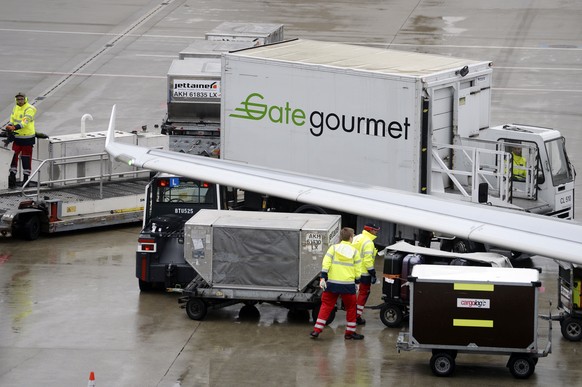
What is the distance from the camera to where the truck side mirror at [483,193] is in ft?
73.5

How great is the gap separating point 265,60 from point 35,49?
22.1 metres

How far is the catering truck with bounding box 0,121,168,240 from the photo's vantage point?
960 inches

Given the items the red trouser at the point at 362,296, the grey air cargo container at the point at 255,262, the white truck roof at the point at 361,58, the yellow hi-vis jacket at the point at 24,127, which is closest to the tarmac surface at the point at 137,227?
the red trouser at the point at 362,296

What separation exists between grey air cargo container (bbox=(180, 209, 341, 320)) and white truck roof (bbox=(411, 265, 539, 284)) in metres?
2.09

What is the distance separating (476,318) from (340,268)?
2342 millimetres

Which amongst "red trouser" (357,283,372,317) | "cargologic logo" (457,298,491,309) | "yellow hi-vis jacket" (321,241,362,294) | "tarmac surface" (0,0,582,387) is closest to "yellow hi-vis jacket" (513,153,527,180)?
"tarmac surface" (0,0,582,387)

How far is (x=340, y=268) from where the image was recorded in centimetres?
1825

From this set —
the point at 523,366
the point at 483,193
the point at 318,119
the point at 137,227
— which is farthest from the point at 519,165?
the point at 137,227

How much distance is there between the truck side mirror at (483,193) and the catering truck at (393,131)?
0.02 metres

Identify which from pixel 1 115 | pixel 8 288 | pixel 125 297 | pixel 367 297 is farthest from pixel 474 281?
pixel 1 115

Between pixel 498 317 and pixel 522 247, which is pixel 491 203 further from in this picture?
pixel 522 247

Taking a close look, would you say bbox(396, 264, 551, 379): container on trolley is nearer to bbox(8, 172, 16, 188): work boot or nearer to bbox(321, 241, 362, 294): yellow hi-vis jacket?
bbox(321, 241, 362, 294): yellow hi-vis jacket

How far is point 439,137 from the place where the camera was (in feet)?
75.8

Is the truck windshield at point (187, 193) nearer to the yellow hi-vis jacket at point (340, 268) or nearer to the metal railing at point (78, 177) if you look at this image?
the metal railing at point (78, 177)
